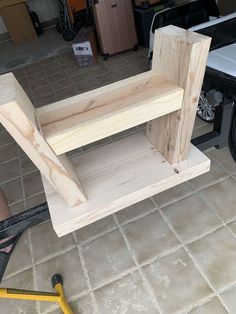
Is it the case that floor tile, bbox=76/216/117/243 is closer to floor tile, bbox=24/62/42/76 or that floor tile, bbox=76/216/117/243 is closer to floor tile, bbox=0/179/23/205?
floor tile, bbox=0/179/23/205

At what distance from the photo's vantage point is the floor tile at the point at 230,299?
1.10 metres

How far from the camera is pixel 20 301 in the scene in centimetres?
128

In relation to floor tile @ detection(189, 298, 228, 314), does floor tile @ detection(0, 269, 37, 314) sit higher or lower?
lower

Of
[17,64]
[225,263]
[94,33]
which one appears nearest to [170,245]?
[225,263]

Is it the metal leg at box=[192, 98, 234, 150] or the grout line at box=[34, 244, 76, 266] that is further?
the grout line at box=[34, 244, 76, 266]

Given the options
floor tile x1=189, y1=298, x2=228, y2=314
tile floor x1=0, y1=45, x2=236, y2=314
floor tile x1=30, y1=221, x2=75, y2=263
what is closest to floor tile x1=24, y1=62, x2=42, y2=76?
tile floor x1=0, y1=45, x2=236, y2=314

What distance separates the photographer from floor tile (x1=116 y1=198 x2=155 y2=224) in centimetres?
153

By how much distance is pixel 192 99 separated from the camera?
749mm

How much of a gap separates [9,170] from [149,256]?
1.34 m

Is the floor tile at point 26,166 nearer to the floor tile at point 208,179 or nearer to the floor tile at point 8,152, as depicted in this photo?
the floor tile at point 8,152

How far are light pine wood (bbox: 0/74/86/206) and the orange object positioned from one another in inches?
194

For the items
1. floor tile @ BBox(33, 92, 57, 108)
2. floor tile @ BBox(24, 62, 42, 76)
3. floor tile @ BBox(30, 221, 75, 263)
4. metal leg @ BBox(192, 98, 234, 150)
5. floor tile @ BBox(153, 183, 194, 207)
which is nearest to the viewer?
metal leg @ BBox(192, 98, 234, 150)

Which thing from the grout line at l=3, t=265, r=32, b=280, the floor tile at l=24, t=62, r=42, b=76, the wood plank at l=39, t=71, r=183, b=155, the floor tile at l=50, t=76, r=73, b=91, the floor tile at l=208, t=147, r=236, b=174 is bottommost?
the floor tile at l=24, t=62, r=42, b=76

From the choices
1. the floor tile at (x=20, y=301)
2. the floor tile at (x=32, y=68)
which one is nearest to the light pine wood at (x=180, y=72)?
the floor tile at (x=20, y=301)
